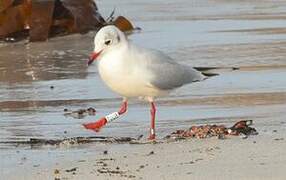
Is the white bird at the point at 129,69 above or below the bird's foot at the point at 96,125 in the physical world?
above

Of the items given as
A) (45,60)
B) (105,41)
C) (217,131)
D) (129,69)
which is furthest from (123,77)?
(45,60)

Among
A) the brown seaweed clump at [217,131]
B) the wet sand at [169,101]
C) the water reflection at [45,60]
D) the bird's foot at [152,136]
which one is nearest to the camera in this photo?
the wet sand at [169,101]

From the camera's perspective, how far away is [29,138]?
582 centimetres

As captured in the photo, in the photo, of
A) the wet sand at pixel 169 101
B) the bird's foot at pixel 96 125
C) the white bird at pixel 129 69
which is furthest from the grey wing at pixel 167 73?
the bird's foot at pixel 96 125

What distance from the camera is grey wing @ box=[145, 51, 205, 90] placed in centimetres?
594

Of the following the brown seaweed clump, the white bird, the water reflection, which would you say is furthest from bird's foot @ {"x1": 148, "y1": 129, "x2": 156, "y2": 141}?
the water reflection

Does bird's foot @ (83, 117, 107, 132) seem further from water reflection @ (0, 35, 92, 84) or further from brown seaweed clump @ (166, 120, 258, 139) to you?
water reflection @ (0, 35, 92, 84)

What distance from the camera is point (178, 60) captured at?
909cm

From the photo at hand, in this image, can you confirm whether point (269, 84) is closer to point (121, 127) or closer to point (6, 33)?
point (121, 127)

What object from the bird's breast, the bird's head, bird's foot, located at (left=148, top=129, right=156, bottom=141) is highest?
the bird's head

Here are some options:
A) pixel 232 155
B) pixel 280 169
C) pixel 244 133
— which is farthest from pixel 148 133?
pixel 280 169

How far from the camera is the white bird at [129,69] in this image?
5.69m

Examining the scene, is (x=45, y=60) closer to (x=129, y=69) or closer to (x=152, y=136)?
(x=129, y=69)

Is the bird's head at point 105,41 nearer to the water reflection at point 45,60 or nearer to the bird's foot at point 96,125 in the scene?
the bird's foot at point 96,125
